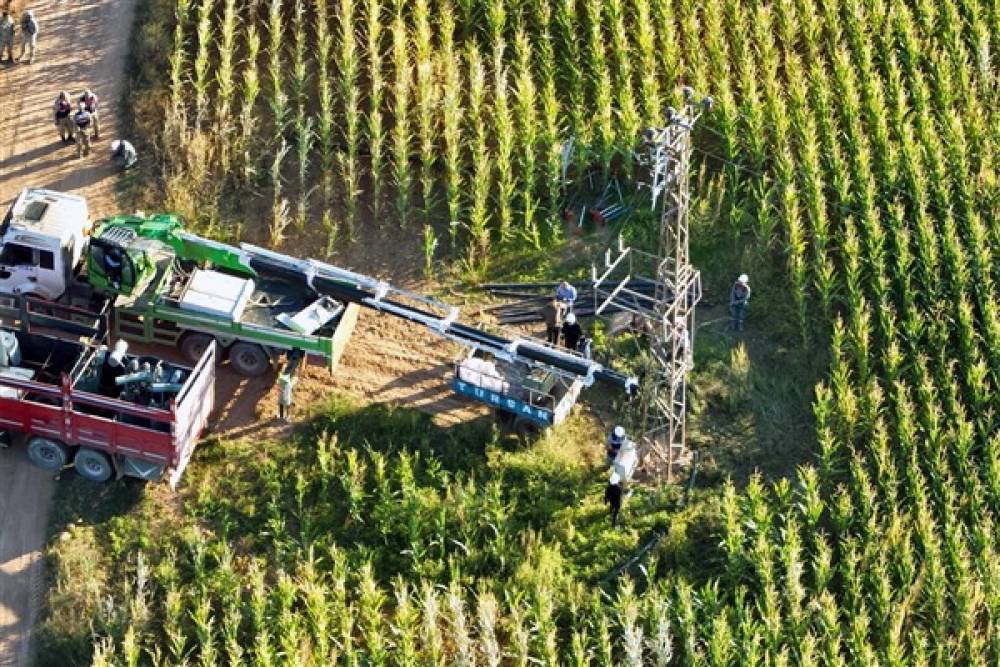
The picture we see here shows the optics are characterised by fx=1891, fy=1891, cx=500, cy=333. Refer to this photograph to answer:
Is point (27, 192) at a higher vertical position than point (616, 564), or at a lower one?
higher

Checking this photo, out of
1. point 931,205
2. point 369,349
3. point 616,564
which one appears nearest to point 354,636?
point 616,564

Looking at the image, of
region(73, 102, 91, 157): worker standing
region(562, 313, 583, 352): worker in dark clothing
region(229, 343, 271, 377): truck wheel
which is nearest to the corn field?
region(73, 102, 91, 157): worker standing

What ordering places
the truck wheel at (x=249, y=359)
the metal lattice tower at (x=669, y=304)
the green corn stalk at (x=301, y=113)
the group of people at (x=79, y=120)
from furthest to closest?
the group of people at (x=79, y=120), the green corn stalk at (x=301, y=113), the truck wheel at (x=249, y=359), the metal lattice tower at (x=669, y=304)

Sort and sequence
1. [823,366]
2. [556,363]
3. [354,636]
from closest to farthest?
[354,636] < [556,363] < [823,366]

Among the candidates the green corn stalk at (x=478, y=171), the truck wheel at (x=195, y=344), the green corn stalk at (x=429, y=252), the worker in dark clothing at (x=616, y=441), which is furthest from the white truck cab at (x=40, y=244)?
the worker in dark clothing at (x=616, y=441)

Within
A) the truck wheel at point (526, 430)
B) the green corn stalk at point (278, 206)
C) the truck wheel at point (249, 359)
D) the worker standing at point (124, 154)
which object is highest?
the worker standing at point (124, 154)

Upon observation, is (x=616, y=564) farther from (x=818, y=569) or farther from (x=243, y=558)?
(x=243, y=558)

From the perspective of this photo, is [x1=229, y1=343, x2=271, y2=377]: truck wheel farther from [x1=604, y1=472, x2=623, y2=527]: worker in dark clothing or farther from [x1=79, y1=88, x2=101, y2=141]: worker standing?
[x1=79, y1=88, x2=101, y2=141]: worker standing

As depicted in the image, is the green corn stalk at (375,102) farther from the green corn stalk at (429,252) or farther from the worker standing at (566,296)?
the worker standing at (566,296)
